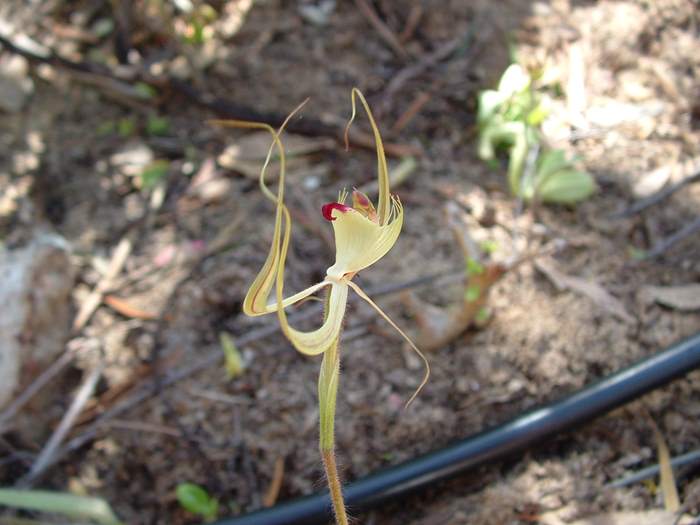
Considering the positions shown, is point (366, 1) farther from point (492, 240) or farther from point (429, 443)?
point (429, 443)

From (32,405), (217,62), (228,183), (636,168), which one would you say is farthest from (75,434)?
(636,168)

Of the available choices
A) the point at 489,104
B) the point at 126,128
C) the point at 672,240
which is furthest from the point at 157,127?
the point at 672,240

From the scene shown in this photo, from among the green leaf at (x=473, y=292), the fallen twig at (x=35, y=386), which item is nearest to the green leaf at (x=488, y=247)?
the green leaf at (x=473, y=292)

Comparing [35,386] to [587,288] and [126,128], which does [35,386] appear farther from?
[587,288]

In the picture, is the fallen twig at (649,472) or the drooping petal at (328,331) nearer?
the drooping petal at (328,331)

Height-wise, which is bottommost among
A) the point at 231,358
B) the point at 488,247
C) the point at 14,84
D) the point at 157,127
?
the point at 231,358

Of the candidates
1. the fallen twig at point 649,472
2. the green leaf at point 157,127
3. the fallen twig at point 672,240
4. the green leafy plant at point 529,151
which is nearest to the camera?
the fallen twig at point 649,472

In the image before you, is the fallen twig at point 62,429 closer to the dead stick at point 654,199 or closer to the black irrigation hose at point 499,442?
the black irrigation hose at point 499,442
